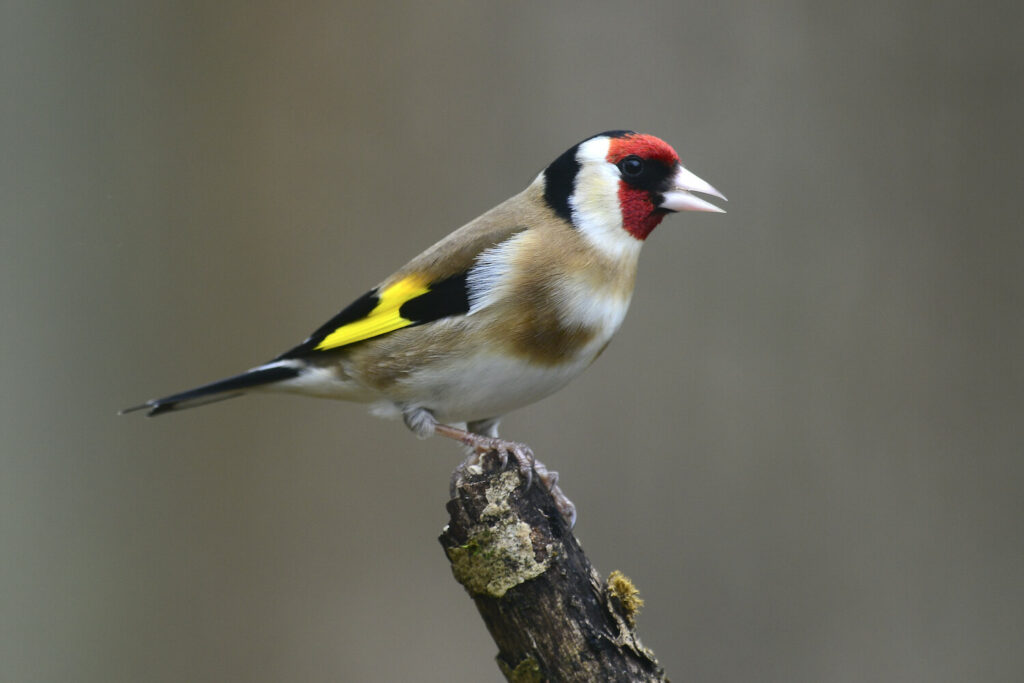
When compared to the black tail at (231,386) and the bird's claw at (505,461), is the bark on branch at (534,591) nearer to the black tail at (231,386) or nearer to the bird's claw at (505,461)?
the bird's claw at (505,461)

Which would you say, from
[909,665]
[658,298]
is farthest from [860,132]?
[909,665]

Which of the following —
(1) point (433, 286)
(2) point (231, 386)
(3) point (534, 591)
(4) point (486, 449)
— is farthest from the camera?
(2) point (231, 386)

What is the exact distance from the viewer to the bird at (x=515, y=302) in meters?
2.37

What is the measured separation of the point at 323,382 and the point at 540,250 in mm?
694

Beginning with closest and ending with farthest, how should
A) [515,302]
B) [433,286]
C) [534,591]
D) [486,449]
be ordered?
[534,591] → [486,449] → [515,302] → [433,286]

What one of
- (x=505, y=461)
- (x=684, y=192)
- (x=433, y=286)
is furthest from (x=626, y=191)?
(x=505, y=461)

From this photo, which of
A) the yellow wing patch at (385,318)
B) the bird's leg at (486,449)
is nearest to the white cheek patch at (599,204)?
the yellow wing patch at (385,318)

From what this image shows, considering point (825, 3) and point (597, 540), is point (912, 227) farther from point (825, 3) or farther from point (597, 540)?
point (597, 540)

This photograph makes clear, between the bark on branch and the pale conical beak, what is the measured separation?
85 cm

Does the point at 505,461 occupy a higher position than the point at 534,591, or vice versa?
the point at 505,461

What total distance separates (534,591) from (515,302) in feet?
2.40

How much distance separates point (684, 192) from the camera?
97.0 inches

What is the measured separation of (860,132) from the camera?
171 inches

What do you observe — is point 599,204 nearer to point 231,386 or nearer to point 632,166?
point 632,166
